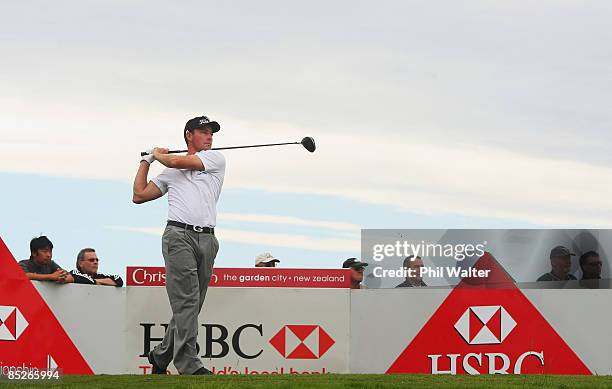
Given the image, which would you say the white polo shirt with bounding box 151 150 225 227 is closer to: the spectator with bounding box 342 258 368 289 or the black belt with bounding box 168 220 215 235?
the black belt with bounding box 168 220 215 235

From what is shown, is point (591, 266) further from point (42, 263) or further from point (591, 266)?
point (42, 263)

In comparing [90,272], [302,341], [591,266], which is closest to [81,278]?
[90,272]

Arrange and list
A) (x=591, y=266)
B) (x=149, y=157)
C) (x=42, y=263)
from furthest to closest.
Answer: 1. (x=591, y=266)
2. (x=42, y=263)
3. (x=149, y=157)

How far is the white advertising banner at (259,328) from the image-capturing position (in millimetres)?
14688

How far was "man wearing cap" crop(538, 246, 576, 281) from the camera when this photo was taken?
1491cm

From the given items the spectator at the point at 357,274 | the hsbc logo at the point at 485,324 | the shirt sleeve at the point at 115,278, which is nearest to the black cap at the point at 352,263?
the spectator at the point at 357,274

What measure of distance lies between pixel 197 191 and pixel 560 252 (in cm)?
554

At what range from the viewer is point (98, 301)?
14.5 meters

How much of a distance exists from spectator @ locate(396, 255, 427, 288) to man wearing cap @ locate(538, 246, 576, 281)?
1.50m

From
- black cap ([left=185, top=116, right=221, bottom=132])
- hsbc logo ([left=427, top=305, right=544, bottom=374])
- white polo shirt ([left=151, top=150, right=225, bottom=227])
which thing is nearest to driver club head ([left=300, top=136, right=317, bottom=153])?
black cap ([left=185, top=116, right=221, bottom=132])

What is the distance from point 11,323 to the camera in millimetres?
13461

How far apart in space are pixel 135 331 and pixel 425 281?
3660mm

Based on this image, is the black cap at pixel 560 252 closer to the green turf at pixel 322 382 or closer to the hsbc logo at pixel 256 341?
the hsbc logo at pixel 256 341

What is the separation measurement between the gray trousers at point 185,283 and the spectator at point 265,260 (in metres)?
4.51
